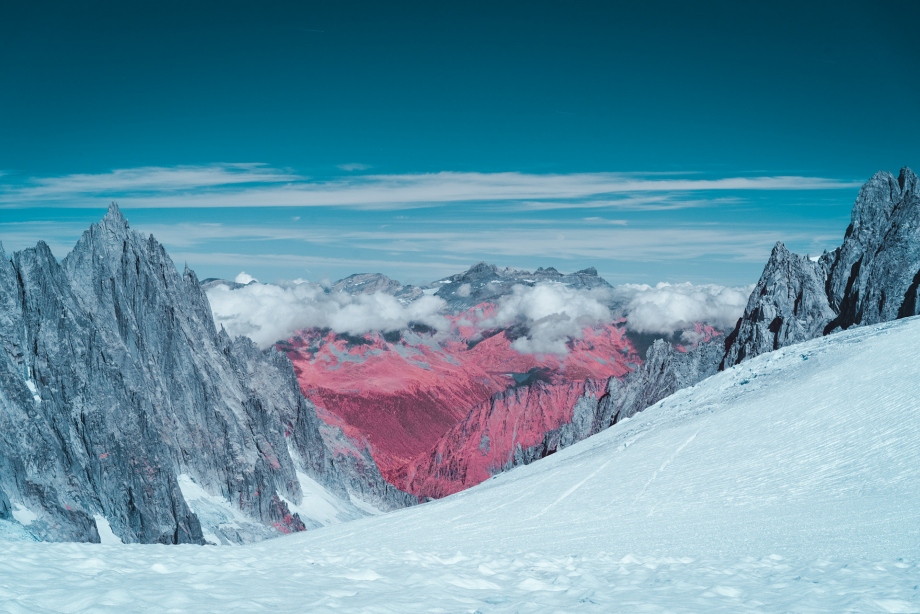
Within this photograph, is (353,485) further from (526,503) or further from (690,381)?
(526,503)

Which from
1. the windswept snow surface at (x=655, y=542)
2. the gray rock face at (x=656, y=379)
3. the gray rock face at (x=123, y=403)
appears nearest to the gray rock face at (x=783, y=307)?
the gray rock face at (x=656, y=379)

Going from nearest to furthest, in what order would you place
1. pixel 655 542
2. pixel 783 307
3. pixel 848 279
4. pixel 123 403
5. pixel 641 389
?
1. pixel 655 542
2. pixel 123 403
3. pixel 848 279
4. pixel 783 307
5. pixel 641 389

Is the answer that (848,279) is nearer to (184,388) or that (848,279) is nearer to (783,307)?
(783,307)

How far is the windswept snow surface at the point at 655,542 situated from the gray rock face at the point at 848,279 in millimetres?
28531

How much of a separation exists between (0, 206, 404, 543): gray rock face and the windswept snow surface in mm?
34927

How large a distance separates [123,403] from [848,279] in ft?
235

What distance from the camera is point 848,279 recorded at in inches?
2680

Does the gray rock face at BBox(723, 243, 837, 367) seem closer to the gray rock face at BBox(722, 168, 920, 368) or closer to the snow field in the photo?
the gray rock face at BBox(722, 168, 920, 368)

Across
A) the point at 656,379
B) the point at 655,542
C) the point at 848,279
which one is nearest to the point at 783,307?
the point at 848,279

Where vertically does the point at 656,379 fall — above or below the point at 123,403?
below

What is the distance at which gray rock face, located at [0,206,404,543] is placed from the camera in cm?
4762

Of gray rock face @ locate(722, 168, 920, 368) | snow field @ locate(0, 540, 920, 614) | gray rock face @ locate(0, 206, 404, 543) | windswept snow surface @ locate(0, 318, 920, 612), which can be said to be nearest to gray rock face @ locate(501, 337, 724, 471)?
gray rock face @ locate(722, 168, 920, 368)

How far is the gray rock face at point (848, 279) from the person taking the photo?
2095 inches

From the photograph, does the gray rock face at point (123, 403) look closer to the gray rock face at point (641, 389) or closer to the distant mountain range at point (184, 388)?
the distant mountain range at point (184, 388)
